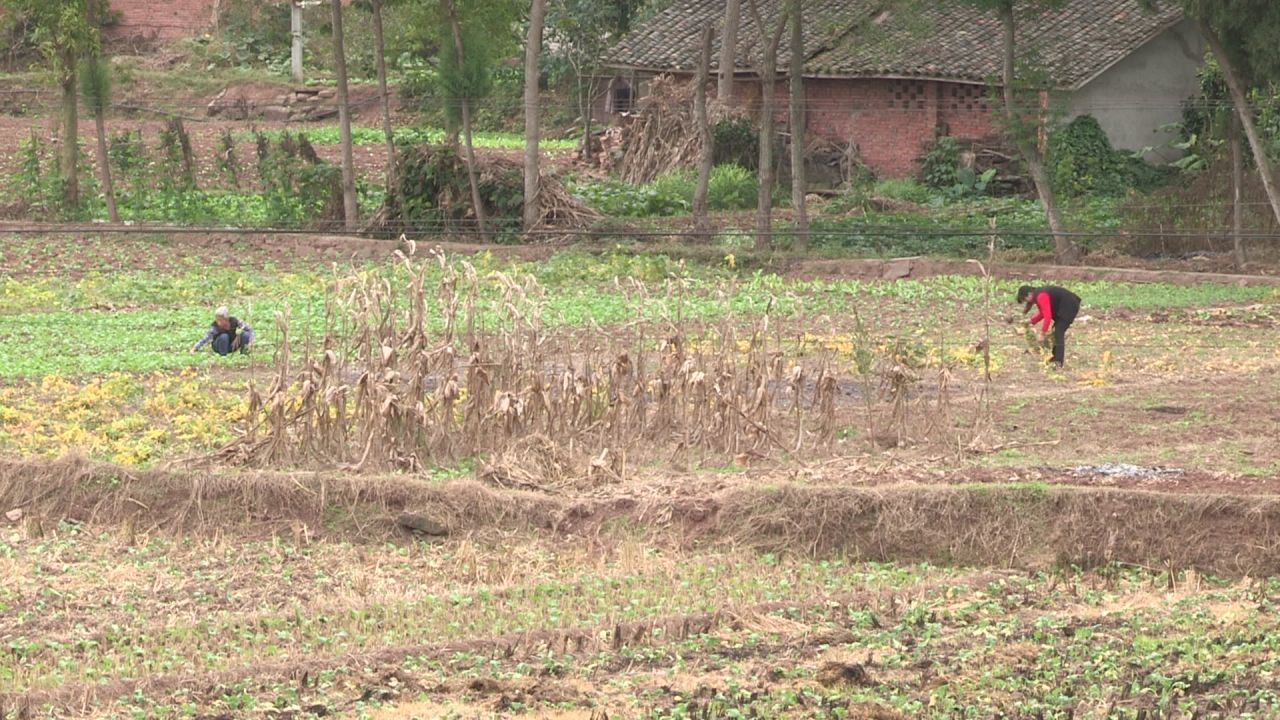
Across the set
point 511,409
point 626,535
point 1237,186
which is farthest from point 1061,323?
A: point 1237,186

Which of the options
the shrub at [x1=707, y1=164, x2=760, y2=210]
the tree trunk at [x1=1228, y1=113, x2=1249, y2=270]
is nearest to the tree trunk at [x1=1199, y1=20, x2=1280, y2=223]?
the tree trunk at [x1=1228, y1=113, x2=1249, y2=270]

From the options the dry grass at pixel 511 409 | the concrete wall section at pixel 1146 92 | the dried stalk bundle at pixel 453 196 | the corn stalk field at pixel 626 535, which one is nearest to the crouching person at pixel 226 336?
the corn stalk field at pixel 626 535

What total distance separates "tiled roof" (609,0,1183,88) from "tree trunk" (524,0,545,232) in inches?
255

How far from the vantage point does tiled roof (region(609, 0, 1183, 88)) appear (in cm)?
3447

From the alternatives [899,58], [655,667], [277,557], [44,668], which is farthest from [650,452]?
[899,58]

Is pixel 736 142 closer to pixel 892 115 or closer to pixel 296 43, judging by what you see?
pixel 892 115

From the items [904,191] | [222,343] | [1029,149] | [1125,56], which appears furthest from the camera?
[1125,56]

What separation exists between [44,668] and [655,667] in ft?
10.5

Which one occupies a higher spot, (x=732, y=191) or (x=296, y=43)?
→ (x=296, y=43)

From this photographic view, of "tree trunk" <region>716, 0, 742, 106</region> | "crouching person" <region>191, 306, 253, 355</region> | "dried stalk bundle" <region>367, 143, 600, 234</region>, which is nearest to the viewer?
"crouching person" <region>191, 306, 253, 355</region>

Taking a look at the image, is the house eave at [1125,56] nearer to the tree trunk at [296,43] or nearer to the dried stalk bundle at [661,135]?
the dried stalk bundle at [661,135]

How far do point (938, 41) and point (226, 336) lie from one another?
2109 cm

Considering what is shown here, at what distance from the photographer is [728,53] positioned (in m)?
36.2

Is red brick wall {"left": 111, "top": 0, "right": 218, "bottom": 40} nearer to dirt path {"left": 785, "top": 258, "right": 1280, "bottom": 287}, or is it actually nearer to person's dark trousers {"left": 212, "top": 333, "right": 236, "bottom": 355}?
dirt path {"left": 785, "top": 258, "right": 1280, "bottom": 287}
